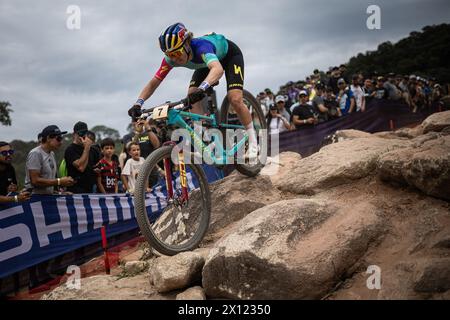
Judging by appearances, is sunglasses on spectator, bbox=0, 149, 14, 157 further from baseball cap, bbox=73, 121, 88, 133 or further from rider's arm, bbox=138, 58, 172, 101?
rider's arm, bbox=138, 58, 172, 101

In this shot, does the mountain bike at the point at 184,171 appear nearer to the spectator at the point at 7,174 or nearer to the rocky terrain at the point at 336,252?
the rocky terrain at the point at 336,252

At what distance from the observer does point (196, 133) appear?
5.10m

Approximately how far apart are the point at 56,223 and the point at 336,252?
500cm

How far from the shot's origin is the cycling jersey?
519cm

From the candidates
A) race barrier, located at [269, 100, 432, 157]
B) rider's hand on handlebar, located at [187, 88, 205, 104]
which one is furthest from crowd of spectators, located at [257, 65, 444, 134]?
rider's hand on handlebar, located at [187, 88, 205, 104]

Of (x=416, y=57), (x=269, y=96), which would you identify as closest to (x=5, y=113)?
(x=269, y=96)

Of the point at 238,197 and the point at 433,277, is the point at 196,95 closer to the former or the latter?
the point at 238,197

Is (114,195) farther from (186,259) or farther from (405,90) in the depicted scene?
(405,90)

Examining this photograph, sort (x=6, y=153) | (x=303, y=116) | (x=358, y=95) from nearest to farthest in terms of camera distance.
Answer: (x=6, y=153), (x=303, y=116), (x=358, y=95)

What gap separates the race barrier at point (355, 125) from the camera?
12664 mm

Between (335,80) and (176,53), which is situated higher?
(335,80)

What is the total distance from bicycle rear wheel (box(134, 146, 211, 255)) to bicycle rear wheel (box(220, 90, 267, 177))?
110 cm

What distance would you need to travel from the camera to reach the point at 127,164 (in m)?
8.62
